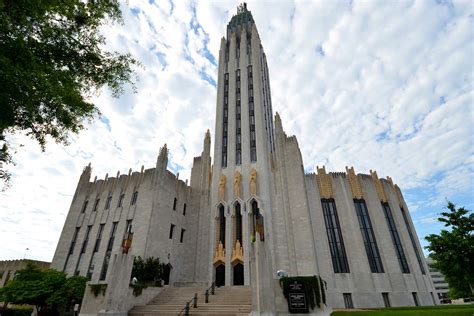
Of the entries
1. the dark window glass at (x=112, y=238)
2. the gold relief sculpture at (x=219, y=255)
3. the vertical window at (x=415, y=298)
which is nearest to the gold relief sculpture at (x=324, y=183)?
the vertical window at (x=415, y=298)

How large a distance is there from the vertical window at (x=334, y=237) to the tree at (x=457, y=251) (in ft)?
29.9

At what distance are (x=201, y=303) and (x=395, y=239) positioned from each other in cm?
2376

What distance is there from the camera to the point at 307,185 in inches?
1223

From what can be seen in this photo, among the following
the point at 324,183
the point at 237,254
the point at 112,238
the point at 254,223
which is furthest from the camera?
the point at 324,183

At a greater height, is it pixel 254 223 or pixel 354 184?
pixel 354 184

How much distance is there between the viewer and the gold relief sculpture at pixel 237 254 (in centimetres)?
2674

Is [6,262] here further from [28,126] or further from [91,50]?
[91,50]

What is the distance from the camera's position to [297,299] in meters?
15.2

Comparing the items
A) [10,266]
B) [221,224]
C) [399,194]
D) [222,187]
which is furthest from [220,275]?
[10,266]

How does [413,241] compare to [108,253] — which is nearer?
[108,253]

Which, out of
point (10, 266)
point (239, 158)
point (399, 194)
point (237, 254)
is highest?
point (239, 158)

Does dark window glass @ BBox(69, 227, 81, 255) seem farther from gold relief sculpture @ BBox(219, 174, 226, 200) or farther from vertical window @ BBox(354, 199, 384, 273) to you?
vertical window @ BBox(354, 199, 384, 273)

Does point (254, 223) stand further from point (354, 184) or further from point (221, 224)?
point (354, 184)

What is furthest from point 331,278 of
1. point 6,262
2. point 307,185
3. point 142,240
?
point 6,262
